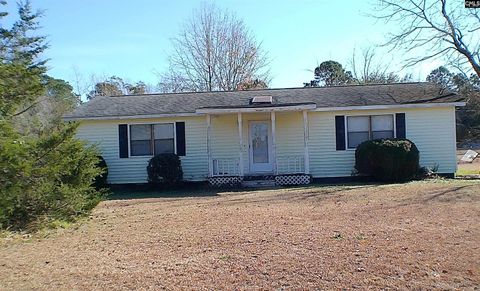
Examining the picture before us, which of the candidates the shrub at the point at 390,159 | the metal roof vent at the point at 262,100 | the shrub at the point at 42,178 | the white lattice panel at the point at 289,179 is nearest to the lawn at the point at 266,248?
the shrub at the point at 42,178

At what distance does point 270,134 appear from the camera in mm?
18250

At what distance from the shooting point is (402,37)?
2002 centimetres

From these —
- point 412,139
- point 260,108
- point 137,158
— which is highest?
point 260,108

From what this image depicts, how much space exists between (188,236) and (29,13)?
6.50 metres

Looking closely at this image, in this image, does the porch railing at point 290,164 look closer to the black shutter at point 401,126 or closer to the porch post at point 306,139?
the porch post at point 306,139

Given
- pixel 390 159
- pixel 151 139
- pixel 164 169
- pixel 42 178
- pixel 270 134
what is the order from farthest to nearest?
pixel 270 134
pixel 151 139
pixel 164 169
pixel 390 159
pixel 42 178

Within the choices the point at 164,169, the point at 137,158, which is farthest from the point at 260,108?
the point at 137,158

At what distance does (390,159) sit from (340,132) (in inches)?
93.6

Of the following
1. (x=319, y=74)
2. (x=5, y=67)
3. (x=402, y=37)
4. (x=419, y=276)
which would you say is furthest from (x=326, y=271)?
(x=319, y=74)

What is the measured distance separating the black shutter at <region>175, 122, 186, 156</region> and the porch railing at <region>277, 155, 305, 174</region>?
3.72 meters

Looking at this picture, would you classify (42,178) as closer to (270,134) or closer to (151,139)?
(151,139)

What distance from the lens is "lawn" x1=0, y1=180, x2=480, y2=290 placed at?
5.37 m

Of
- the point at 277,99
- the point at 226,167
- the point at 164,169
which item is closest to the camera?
the point at 164,169

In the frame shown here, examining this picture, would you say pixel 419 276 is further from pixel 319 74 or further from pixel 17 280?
pixel 319 74
